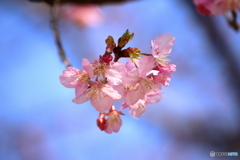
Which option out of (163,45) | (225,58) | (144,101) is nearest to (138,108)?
(144,101)

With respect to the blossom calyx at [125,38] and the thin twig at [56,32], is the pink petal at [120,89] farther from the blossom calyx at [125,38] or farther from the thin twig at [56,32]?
the thin twig at [56,32]

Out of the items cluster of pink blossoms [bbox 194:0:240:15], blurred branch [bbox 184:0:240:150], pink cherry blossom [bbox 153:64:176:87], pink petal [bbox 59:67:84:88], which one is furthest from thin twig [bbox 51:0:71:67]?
blurred branch [bbox 184:0:240:150]

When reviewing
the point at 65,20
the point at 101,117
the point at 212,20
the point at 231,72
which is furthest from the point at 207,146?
the point at 101,117

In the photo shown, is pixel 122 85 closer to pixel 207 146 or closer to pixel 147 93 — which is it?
pixel 147 93

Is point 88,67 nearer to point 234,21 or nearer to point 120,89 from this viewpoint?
point 120,89

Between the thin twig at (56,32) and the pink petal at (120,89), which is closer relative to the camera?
the pink petal at (120,89)

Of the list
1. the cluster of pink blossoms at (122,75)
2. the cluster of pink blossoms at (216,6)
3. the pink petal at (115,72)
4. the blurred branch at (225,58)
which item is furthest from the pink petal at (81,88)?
the blurred branch at (225,58)

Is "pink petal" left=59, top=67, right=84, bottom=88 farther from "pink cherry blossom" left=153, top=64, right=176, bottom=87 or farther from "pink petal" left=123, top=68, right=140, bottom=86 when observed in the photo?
"pink cherry blossom" left=153, top=64, right=176, bottom=87
